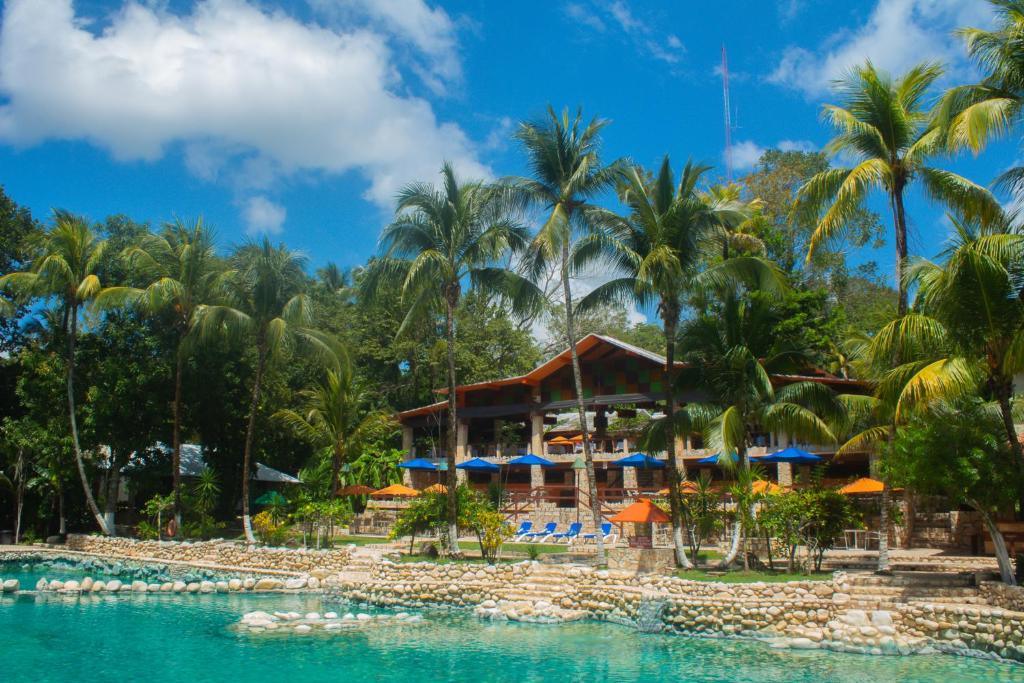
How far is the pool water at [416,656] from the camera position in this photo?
11969mm

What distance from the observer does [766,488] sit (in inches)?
736

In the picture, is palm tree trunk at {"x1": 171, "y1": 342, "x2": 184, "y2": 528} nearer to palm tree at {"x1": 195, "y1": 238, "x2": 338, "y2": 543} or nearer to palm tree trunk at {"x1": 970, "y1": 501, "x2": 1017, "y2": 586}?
palm tree at {"x1": 195, "y1": 238, "x2": 338, "y2": 543}

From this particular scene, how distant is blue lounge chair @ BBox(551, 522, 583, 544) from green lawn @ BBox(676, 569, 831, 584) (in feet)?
20.9

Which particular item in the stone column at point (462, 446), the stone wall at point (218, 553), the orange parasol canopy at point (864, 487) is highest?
the stone column at point (462, 446)

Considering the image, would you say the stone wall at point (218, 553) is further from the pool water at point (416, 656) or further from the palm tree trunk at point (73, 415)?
the pool water at point (416, 656)

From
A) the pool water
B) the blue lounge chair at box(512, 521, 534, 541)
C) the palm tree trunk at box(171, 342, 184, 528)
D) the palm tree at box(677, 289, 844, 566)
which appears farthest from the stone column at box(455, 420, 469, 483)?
the pool water

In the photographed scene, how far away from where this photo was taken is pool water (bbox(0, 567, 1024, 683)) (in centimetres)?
1197

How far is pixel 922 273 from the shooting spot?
14625 mm

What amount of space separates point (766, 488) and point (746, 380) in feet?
8.23

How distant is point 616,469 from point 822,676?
79.7 feet

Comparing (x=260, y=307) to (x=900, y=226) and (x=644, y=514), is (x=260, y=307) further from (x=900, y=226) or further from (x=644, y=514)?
(x=900, y=226)

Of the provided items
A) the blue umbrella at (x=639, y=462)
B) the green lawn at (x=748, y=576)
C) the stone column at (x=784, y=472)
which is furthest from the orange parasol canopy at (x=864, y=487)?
the blue umbrella at (x=639, y=462)

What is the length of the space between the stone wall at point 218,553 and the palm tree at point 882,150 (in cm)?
1432

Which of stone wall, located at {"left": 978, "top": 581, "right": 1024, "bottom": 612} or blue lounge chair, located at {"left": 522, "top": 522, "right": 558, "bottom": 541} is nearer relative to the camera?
stone wall, located at {"left": 978, "top": 581, "right": 1024, "bottom": 612}
